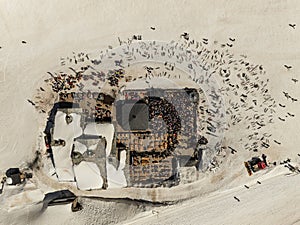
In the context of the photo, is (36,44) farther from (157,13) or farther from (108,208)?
(108,208)

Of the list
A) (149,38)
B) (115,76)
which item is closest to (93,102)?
(115,76)

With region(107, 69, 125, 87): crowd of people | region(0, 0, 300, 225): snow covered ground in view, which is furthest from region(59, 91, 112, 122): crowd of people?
region(0, 0, 300, 225): snow covered ground

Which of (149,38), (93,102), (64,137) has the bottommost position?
(64,137)

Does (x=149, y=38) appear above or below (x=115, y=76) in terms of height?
above

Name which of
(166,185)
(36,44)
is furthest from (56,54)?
(166,185)

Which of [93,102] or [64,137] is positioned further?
[93,102]

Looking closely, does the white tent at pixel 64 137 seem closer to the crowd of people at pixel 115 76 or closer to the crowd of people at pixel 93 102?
the crowd of people at pixel 93 102

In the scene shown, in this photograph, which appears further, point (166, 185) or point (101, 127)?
point (166, 185)

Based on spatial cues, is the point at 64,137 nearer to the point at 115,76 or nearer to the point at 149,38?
the point at 115,76

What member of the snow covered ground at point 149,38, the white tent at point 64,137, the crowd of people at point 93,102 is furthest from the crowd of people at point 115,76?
the white tent at point 64,137
